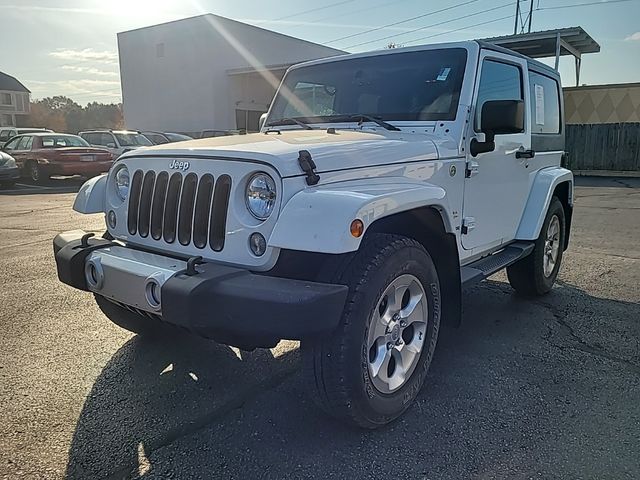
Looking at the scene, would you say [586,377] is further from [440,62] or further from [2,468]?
[2,468]

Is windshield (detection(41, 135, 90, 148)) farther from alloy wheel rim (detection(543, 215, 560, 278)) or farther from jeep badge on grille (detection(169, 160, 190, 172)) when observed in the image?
jeep badge on grille (detection(169, 160, 190, 172))

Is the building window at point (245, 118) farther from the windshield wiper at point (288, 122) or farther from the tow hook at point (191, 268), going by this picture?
the tow hook at point (191, 268)

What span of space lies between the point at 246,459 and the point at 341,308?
2.81 feet

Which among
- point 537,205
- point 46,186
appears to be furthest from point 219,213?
point 46,186

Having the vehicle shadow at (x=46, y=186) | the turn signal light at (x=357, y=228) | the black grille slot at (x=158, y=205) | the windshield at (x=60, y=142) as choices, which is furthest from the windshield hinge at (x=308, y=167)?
the windshield at (x=60, y=142)

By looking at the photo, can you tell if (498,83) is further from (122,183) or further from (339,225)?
(122,183)

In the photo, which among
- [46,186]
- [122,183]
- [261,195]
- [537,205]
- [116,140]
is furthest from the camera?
[116,140]

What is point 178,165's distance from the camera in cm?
275

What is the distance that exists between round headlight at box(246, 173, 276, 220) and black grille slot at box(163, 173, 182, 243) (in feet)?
1.53

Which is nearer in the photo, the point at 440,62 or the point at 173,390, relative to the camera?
the point at 173,390

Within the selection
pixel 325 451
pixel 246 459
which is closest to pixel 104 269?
pixel 246 459

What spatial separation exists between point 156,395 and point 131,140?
16080 millimetres

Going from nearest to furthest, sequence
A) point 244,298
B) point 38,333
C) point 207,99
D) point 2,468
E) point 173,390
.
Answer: point 244,298
point 2,468
point 173,390
point 38,333
point 207,99

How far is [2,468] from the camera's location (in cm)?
234
